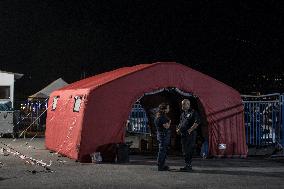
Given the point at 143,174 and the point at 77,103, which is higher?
the point at 77,103

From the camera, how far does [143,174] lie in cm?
1116

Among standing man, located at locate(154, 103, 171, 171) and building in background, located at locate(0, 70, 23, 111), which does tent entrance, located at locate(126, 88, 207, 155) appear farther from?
building in background, located at locate(0, 70, 23, 111)

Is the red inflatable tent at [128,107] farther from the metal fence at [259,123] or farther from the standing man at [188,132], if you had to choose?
the metal fence at [259,123]

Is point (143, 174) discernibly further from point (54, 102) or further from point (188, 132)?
point (54, 102)

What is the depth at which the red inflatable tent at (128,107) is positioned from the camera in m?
13.5

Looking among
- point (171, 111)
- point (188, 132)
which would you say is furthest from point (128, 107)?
point (171, 111)

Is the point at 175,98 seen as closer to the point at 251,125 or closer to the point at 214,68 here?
the point at 251,125

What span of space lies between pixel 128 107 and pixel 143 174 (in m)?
3.27

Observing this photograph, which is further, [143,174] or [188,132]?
[188,132]

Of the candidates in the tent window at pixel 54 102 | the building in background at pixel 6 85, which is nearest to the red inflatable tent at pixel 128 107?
the tent window at pixel 54 102

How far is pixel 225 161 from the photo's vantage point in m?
14.0

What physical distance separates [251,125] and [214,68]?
44.8 m

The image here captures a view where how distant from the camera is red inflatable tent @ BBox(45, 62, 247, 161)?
13.5 meters

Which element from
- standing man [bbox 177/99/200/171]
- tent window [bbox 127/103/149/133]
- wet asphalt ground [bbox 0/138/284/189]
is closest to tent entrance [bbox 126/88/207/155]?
wet asphalt ground [bbox 0/138/284/189]
